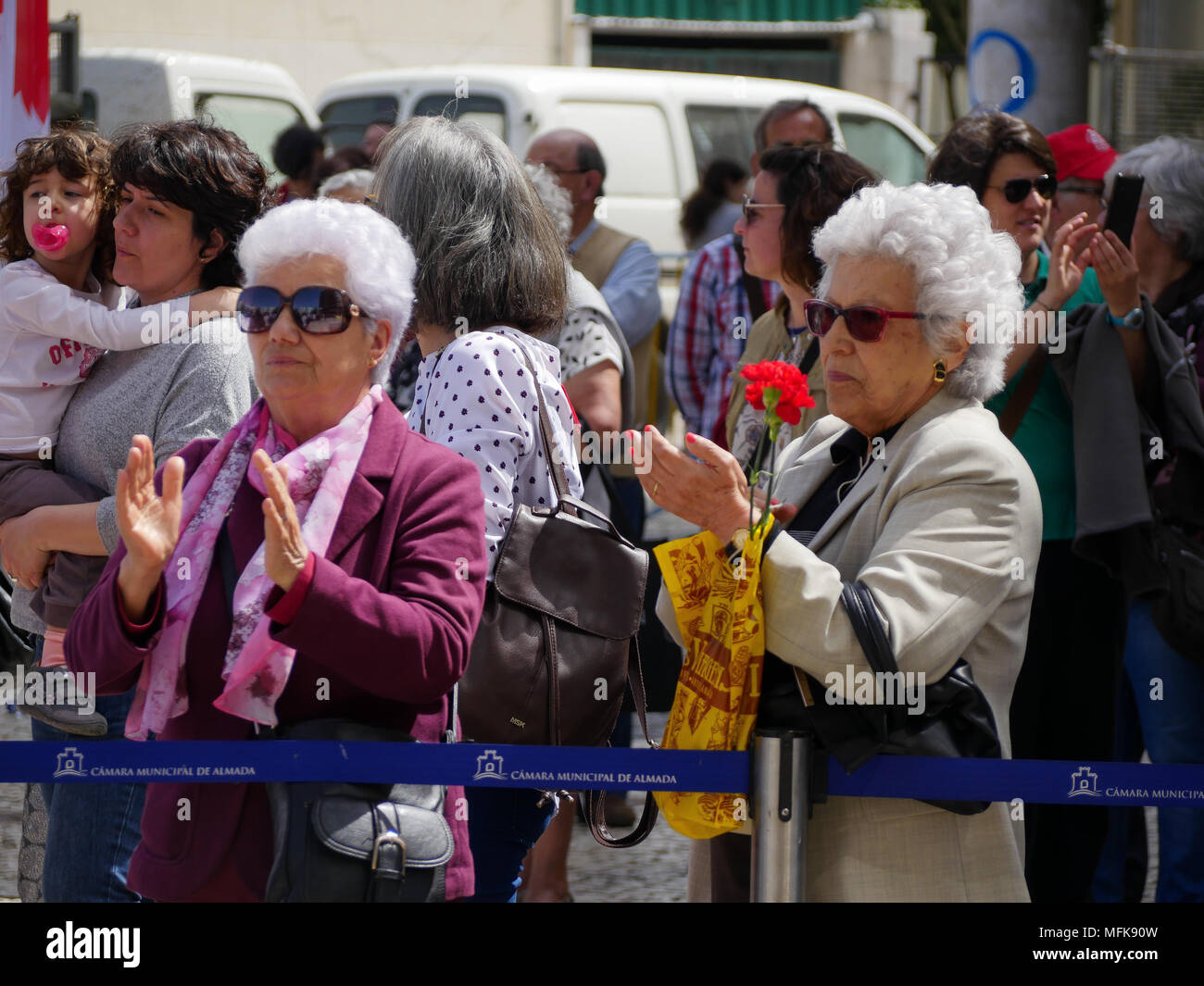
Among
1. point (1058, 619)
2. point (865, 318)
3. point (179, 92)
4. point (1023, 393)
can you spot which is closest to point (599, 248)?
point (1023, 393)

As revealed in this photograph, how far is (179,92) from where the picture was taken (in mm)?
10812

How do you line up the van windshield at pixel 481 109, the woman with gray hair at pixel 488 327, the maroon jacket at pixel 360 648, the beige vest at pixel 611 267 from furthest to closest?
1. the van windshield at pixel 481 109
2. the beige vest at pixel 611 267
3. the woman with gray hair at pixel 488 327
4. the maroon jacket at pixel 360 648

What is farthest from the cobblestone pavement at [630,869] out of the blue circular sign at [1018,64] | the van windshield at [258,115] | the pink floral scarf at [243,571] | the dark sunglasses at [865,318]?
the van windshield at [258,115]

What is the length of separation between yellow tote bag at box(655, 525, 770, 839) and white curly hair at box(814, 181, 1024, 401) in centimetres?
55

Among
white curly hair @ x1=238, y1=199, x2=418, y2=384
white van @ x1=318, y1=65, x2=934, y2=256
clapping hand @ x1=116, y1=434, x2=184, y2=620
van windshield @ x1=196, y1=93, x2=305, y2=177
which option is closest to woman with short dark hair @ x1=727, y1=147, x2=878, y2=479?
white curly hair @ x1=238, y1=199, x2=418, y2=384

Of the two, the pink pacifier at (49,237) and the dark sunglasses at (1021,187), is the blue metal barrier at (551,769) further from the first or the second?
the dark sunglasses at (1021,187)

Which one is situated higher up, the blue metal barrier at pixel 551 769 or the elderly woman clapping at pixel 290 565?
the elderly woman clapping at pixel 290 565

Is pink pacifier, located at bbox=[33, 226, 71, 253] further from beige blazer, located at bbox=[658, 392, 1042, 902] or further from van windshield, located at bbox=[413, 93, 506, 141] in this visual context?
van windshield, located at bbox=[413, 93, 506, 141]

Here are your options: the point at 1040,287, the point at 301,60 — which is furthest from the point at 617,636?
the point at 301,60

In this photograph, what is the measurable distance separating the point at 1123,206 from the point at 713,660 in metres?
1.99

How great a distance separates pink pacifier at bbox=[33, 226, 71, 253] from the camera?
3.34m

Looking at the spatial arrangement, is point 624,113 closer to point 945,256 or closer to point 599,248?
point 599,248

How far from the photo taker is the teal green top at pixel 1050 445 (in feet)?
12.8
